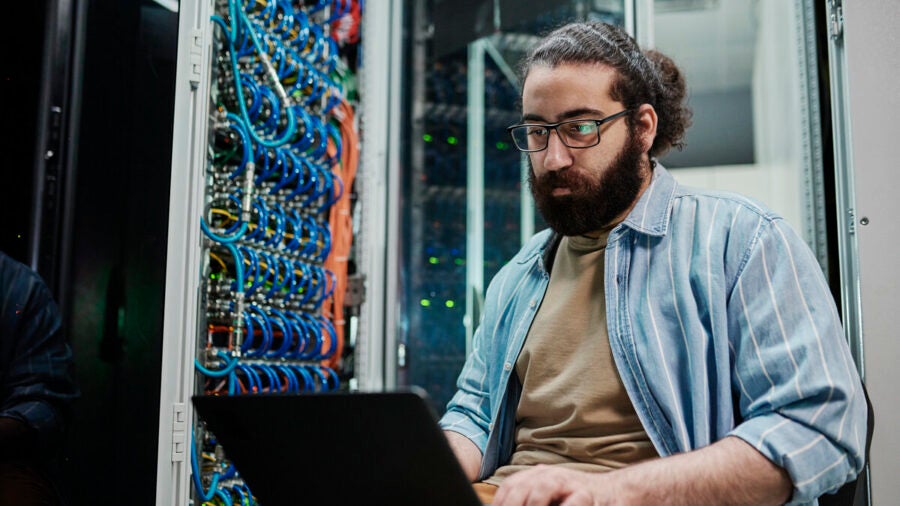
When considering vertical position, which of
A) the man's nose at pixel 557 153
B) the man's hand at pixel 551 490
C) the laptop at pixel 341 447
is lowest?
the man's hand at pixel 551 490

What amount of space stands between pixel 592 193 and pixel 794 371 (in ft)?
1.61

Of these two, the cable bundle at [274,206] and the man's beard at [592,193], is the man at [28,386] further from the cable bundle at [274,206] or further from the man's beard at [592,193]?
the man's beard at [592,193]

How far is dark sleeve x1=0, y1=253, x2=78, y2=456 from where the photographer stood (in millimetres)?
1647

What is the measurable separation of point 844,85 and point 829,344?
4.26 ft

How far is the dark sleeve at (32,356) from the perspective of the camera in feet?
5.41

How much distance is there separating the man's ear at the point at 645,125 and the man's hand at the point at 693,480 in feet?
2.09

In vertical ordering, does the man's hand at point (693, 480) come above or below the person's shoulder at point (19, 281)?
below

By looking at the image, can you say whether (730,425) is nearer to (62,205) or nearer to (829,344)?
(829,344)

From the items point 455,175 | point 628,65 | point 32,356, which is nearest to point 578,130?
point 628,65

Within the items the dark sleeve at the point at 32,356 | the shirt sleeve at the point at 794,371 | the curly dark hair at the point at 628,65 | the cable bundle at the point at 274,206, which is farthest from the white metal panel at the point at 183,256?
the shirt sleeve at the point at 794,371

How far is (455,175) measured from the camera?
11.8 ft

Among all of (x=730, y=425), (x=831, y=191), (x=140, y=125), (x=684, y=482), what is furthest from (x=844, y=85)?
(x=140, y=125)

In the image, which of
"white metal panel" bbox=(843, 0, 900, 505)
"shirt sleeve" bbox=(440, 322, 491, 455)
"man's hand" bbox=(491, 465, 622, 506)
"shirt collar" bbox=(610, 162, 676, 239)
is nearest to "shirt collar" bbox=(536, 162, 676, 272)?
"shirt collar" bbox=(610, 162, 676, 239)

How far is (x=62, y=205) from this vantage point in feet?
5.77
